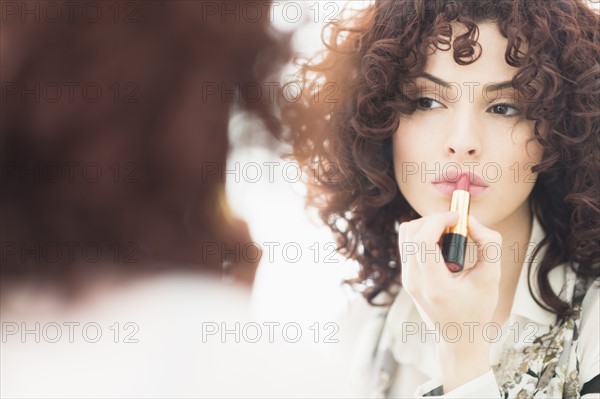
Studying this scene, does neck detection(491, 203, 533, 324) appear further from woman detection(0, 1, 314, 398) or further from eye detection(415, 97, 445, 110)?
woman detection(0, 1, 314, 398)

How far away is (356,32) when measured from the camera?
2.76 feet

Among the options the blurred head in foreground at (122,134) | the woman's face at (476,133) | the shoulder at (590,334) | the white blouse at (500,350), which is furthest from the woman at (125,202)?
the shoulder at (590,334)

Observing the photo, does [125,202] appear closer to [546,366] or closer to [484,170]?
[484,170]

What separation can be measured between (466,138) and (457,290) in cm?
18

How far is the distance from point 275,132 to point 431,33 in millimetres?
283

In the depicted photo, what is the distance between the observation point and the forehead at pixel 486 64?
0.74 metres

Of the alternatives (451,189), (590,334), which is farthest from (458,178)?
(590,334)

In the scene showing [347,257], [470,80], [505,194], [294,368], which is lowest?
A: [294,368]

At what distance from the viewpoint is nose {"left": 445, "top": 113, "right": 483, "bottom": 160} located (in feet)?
2.45

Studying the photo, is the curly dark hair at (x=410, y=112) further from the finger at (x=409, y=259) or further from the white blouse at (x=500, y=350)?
the finger at (x=409, y=259)

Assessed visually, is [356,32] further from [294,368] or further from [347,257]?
[294,368]

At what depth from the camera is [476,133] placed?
2.46 ft

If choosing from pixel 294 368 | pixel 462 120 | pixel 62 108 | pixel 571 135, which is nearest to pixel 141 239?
pixel 62 108

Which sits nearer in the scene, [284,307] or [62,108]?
[62,108]
